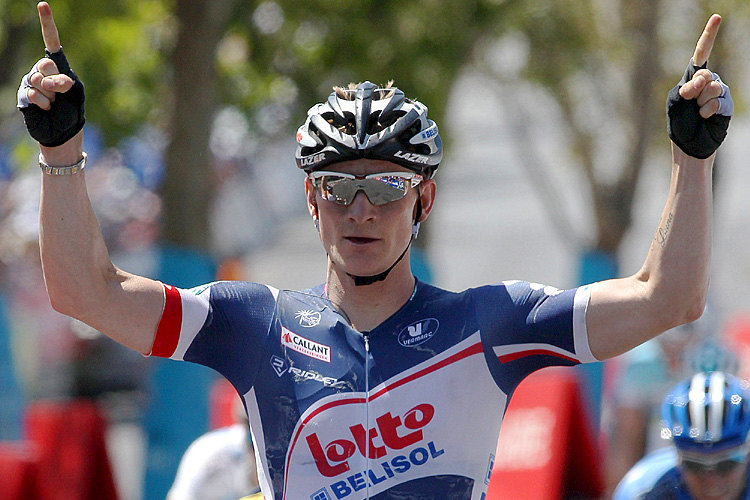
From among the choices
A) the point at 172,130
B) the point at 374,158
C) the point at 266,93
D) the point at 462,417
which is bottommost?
the point at 462,417

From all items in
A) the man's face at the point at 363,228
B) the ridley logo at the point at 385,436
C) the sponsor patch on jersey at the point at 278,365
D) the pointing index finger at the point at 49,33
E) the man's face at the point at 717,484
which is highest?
the pointing index finger at the point at 49,33

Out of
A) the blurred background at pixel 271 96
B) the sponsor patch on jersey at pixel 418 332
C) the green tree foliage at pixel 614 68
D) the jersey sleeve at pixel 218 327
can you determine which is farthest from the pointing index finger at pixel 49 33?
the green tree foliage at pixel 614 68

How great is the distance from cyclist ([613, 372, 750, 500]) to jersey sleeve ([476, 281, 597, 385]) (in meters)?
1.70

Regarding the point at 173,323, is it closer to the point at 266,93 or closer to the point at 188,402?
the point at 188,402

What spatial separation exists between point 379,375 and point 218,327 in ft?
1.46

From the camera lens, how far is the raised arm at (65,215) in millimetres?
2678

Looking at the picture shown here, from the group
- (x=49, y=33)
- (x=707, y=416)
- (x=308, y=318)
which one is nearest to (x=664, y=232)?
(x=308, y=318)

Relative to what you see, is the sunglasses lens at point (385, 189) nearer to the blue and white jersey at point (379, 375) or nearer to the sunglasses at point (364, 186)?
the sunglasses at point (364, 186)

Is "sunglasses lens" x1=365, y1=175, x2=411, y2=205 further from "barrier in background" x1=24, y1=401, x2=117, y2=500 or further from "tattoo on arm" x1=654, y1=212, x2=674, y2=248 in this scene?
"barrier in background" x1=24, y1=401, x2=117, y2=500

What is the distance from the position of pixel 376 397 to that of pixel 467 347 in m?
0.27

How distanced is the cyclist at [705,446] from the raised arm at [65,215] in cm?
251

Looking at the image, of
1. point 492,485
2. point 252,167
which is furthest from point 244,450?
point 252,167

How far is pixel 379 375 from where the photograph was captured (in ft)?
9.37

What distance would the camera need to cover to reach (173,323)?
2.84m
